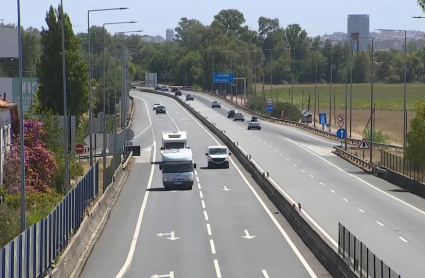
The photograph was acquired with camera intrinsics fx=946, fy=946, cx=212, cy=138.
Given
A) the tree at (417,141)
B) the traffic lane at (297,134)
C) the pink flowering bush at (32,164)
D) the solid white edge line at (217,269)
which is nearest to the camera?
the solid white edge line at (217,269)

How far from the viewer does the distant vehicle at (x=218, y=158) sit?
212 feet

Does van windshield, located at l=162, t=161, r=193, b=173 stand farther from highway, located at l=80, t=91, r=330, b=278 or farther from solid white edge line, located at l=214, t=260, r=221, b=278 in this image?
solid white edge line, located at l=214, t=260, r=221, b=278

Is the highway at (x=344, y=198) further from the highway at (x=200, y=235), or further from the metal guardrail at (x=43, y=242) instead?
the metal guardrail at (x=43, y=242)

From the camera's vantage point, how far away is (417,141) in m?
54.3

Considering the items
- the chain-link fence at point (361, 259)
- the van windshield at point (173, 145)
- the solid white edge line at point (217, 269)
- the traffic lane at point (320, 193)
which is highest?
the chain-link fence at point (361, 259)

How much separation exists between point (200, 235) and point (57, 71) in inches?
1599

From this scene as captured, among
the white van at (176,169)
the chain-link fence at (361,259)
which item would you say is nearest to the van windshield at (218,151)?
the white van at (176,169)

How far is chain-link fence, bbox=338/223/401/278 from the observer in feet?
65.5

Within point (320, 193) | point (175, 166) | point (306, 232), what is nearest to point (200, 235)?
point (306, 232)

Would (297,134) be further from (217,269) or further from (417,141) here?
(217,269)

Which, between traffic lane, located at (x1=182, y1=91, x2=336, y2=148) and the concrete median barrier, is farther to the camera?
traffic lane, located at (x1=182, y1=91, x2=336, y2=148)

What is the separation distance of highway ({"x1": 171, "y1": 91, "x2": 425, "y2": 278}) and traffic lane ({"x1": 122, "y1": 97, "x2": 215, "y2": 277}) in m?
4.70

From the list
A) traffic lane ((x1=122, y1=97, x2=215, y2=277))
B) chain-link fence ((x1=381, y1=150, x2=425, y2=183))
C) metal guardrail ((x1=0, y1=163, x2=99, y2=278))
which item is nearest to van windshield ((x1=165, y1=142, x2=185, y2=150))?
traffic lane ((x1=122, y1=97, x2=215, y2=277))

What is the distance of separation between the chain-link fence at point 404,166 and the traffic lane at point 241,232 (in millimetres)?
8703
